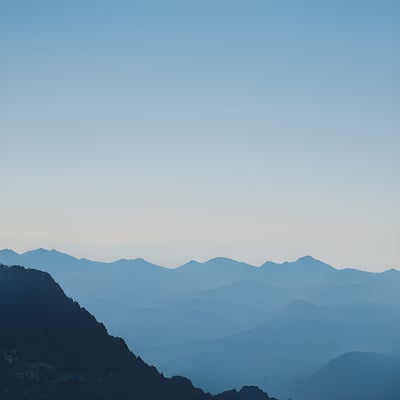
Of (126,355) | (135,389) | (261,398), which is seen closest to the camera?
(135,389)

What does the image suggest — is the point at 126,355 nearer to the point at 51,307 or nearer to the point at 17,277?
the point at 51,307

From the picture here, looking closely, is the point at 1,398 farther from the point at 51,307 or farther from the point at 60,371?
the point at 51,307

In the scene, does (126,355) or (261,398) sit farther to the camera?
(261,398)

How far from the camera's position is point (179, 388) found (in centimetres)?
14575

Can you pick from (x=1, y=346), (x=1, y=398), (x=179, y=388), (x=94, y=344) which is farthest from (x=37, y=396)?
(x=179, y=388)

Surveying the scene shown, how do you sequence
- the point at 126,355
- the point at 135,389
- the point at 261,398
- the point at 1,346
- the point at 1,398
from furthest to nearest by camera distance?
1. the point at 261,398
2. the point at 126,355
3. the point at 135,389
4. the point at 1,346
5. the point at 1,398

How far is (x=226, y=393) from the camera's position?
559 ft

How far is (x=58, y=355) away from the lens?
128m

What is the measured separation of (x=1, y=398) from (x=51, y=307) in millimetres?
39451

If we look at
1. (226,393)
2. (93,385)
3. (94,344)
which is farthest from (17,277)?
(226,393)

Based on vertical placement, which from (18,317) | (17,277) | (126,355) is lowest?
(126,355)

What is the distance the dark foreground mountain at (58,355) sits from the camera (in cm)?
11656

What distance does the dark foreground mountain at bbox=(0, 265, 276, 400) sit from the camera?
117m

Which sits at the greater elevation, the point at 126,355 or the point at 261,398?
the point at 126,355
